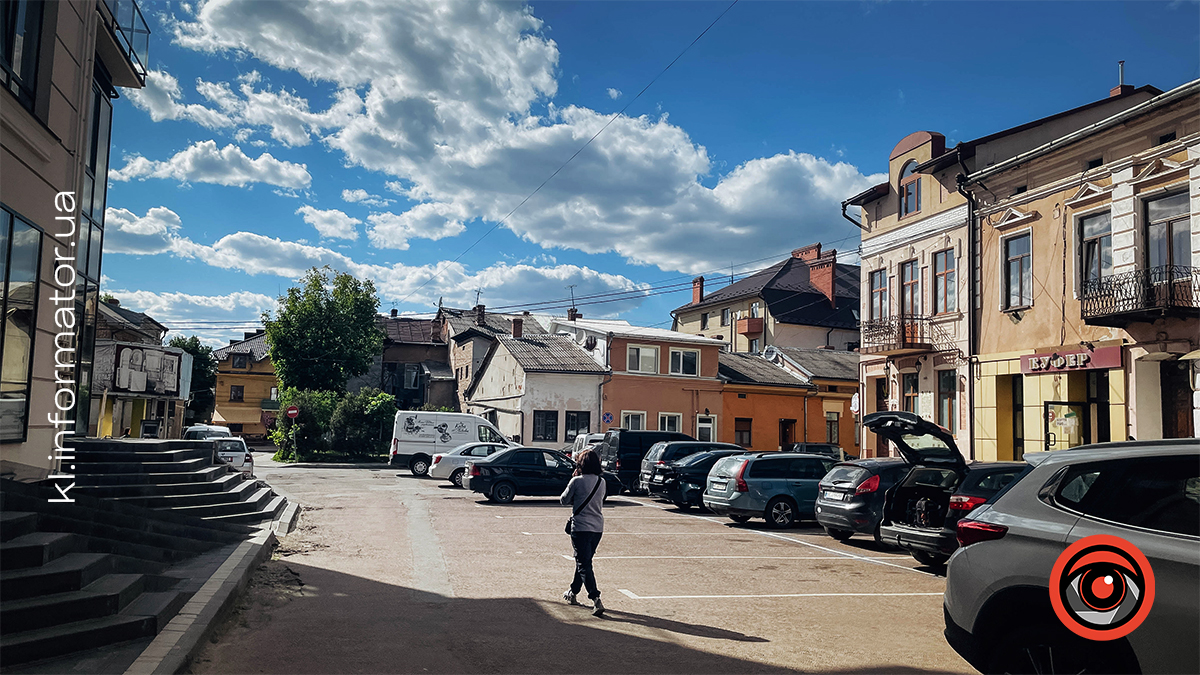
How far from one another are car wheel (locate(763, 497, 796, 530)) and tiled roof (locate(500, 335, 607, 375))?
20.4 meters

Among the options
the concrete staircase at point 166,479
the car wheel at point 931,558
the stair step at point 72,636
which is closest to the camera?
the stair step at point 72,636

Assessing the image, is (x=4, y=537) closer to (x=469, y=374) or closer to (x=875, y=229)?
(x=875, y=229)

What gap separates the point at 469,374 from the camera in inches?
2012

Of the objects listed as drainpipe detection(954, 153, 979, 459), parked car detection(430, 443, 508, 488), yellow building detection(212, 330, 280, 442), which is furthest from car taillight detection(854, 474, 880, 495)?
yellow building detection(212, 330, 280, 442)

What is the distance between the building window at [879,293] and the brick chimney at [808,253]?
25.9m

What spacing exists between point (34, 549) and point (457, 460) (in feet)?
63.7

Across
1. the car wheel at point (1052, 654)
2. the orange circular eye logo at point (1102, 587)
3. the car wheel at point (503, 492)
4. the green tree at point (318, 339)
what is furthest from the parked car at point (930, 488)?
the green tree at point (318, 339)

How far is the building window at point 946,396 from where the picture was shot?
22.6 meters

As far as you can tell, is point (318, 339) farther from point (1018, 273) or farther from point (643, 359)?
point (1018, 273)

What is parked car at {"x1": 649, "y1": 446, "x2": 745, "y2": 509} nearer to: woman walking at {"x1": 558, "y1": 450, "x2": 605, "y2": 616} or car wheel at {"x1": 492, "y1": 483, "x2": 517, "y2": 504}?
car wheel at {"x1": 492, "y1": 483, "x2": 517, "y2": 504}

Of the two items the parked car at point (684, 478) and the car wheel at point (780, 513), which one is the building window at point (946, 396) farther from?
the car wheel at point (780, 513)

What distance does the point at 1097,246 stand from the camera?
59.5 feet

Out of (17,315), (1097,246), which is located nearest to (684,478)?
(1097,246)

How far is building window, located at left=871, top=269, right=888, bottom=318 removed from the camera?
25.7 m
